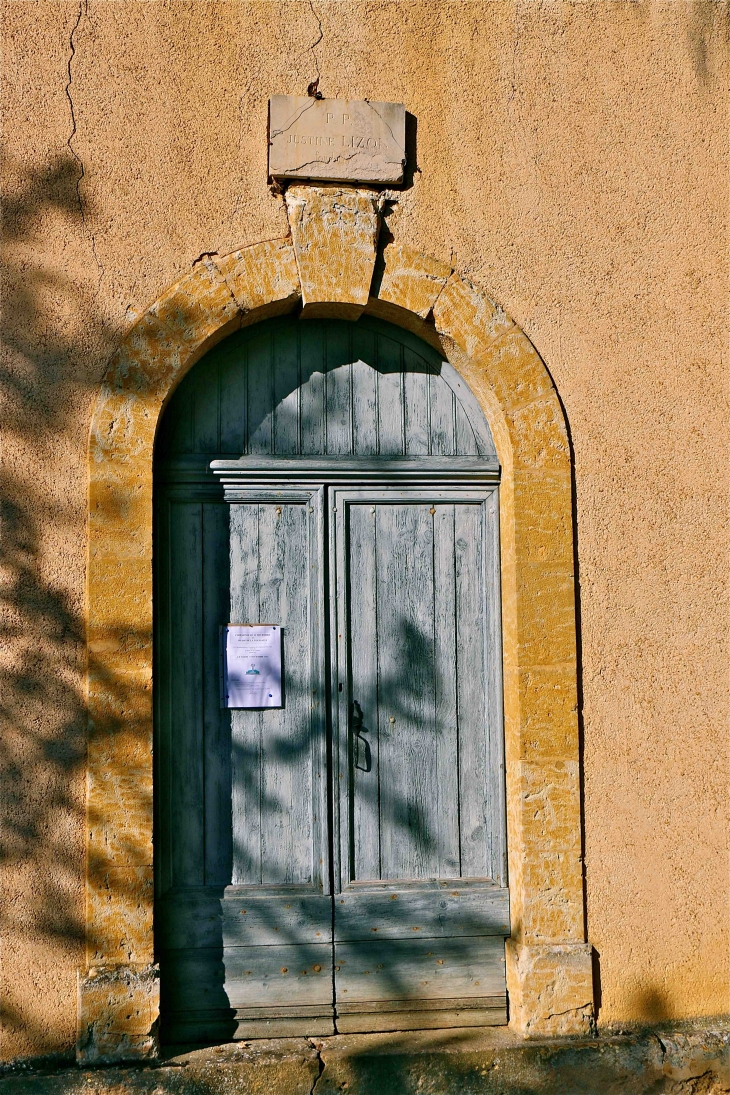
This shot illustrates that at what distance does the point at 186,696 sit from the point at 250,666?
27cm

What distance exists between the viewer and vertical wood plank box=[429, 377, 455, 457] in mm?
4156

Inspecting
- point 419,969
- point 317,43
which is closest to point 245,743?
point 419,969

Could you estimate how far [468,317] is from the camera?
13.2 ft

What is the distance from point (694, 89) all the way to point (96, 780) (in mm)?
3707

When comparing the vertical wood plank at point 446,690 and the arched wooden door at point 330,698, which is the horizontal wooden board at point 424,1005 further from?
the vertical wood plank at point 446,690

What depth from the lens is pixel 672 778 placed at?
4.03m

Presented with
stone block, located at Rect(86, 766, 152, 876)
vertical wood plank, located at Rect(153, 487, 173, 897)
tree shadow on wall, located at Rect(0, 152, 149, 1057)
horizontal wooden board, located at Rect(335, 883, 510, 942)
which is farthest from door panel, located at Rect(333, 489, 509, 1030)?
tree shadow on wall, located at Rect(0, 152, 149, 1057)

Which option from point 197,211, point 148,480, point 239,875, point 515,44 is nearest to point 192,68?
point 197,211

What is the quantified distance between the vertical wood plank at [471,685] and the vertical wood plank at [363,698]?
1.15 ft

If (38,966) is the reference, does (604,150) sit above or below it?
above

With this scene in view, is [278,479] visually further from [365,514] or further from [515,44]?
[515,44]

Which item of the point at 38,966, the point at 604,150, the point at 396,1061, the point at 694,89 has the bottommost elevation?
the point at 396,1061

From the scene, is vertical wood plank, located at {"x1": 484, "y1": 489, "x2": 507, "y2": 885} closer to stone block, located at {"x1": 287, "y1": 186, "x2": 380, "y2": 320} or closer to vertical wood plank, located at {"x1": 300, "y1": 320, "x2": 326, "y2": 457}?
vertical wood plank, located at {"x1": 300, "y1": 320, "x2": 326, "y2": 457}

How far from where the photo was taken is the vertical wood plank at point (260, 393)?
4.04 m
